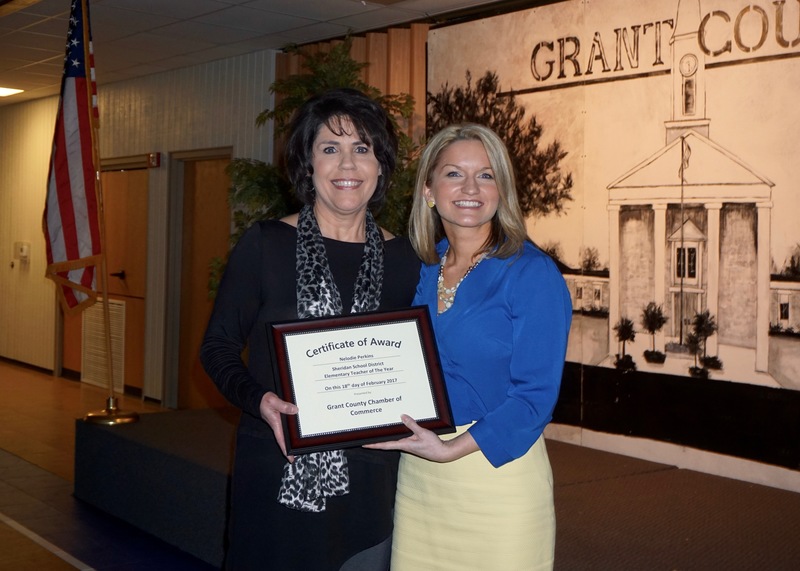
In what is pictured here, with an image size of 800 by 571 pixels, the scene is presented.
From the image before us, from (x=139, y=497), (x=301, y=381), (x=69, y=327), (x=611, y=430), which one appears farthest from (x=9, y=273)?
(x=301, y=381)

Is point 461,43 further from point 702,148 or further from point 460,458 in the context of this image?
point 460,458

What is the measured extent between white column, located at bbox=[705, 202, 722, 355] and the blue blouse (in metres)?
2.75

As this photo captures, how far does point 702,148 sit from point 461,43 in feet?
6.12

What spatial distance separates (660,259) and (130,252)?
5680 millimetres

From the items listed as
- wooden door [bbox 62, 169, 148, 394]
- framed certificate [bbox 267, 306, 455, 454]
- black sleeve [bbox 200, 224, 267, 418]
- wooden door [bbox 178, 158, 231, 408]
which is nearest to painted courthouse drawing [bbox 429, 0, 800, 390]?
framed certificate [bbox 267, 306, 455, 454]

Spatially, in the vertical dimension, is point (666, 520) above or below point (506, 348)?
below

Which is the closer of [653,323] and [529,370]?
[529,370]

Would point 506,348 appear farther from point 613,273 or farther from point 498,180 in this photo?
point 613,273

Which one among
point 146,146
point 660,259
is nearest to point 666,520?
point 660,259

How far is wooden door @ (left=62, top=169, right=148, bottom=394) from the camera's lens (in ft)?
28.0

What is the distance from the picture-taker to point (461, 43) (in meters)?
5.64

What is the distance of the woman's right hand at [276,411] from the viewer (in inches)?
65.5

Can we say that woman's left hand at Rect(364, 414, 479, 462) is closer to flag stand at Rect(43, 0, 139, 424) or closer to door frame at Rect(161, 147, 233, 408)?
flag stand at Rect(43, 0, 139, 424)

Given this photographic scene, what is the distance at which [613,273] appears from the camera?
4.86 m
